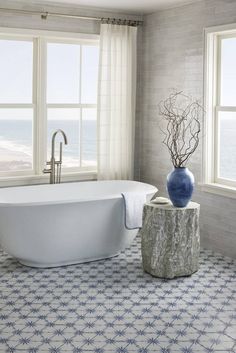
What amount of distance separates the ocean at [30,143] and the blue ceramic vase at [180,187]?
1.87 m

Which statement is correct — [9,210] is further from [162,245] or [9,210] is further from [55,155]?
[55,155]

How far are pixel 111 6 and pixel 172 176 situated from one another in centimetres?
237

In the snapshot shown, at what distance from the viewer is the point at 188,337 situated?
3.50m

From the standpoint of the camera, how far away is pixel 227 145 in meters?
5.45

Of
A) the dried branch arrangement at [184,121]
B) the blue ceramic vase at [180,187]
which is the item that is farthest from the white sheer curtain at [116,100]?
Answer: the blue ceramic vase at [180,187]

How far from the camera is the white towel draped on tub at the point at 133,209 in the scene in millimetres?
4961

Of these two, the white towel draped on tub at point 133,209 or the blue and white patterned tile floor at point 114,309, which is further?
the white towel draped on tub at point 133,209

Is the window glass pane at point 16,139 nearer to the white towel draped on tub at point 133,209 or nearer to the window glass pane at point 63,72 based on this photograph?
the window glass pane at point 63,72

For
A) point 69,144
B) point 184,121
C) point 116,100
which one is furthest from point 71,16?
point 184,121

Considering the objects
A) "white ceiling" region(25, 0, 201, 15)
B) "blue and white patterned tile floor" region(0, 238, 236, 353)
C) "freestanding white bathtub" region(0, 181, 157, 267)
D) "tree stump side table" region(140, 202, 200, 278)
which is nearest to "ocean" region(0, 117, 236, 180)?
"freestanding white bathtub" region(0, 181, 157, 267)

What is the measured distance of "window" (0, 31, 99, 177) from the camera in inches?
231

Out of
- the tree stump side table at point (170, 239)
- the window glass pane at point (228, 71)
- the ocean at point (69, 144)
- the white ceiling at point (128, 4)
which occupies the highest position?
the white ceiling at point (128, 4)

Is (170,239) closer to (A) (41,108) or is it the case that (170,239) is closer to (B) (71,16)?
(A) (41,108)

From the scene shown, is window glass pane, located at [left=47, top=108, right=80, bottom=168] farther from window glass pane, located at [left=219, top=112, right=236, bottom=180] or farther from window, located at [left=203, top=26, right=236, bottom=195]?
window glass pane, located at [left=219, top=112, right=236, bottom=180]
